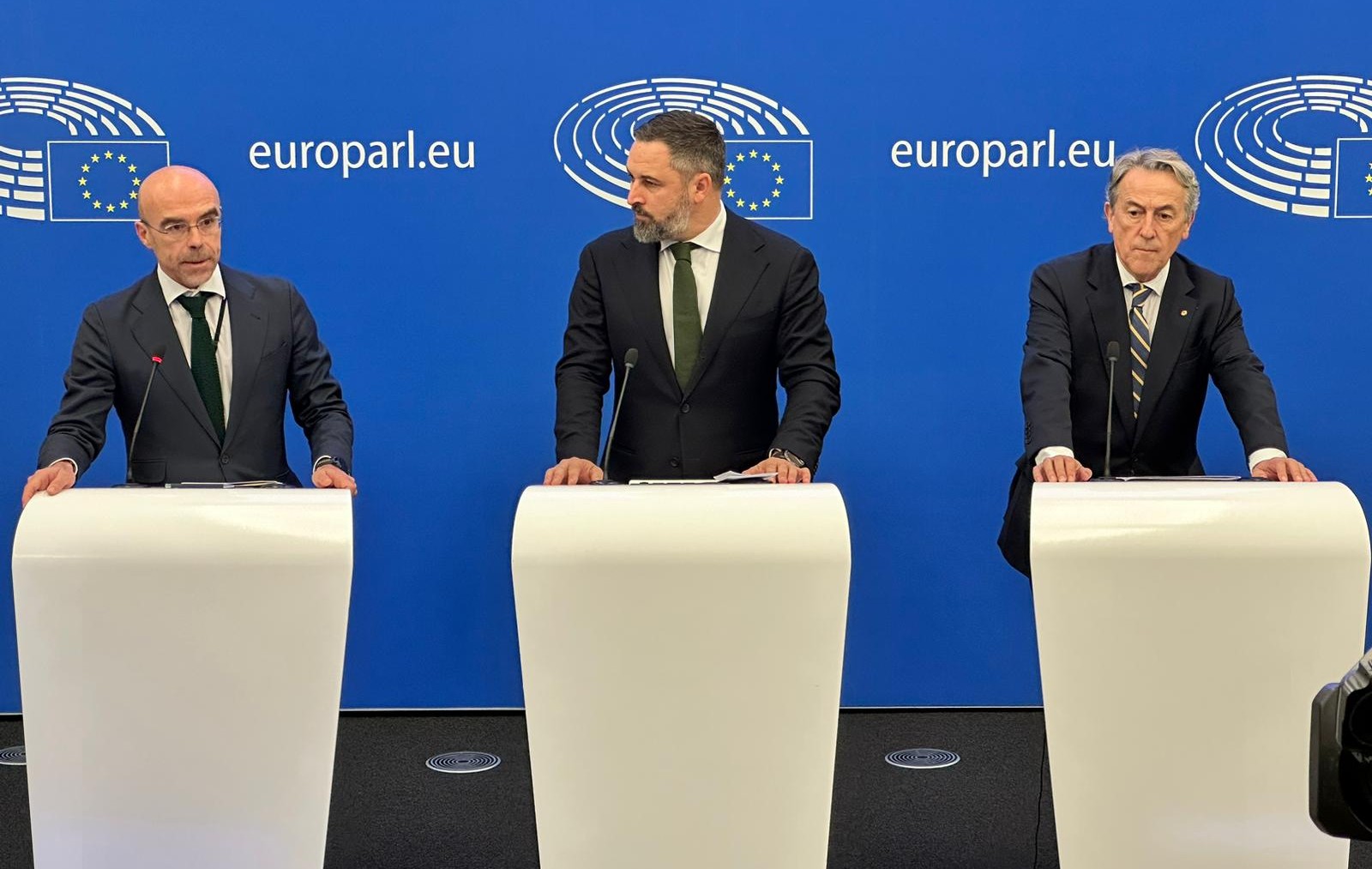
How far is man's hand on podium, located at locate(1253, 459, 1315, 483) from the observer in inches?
124

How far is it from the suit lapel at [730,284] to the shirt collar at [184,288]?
1.17m

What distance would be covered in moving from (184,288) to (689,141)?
50.5 inches

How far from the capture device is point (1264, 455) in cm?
337

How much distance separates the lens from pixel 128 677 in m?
2.91

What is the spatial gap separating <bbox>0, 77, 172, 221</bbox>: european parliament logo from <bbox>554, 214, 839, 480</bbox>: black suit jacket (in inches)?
76.8

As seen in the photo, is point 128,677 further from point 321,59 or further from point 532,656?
point 321,59

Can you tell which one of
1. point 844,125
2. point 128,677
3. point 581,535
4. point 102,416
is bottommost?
point 128,677

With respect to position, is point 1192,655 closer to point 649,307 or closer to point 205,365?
point 649,307

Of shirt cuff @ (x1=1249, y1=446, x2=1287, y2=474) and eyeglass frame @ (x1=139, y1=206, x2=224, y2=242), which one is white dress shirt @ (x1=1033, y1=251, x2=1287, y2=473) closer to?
shirt cuff @ (x1=1249, y1=446, x2=1287, y2=474)

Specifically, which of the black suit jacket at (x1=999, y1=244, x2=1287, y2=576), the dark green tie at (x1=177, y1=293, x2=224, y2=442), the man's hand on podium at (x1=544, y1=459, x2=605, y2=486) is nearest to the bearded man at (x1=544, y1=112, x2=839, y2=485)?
the man's hand on podium at (x1=544, y1=459, x2=605, y2=486)

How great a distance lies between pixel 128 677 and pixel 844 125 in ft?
9.75

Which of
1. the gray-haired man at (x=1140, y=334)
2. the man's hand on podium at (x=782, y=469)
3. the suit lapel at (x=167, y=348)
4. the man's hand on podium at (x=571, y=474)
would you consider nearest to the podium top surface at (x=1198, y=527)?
the man's hand on podium at (x=782, y=469)

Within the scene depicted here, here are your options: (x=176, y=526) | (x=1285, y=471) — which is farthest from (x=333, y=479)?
(x=1285, y=471)

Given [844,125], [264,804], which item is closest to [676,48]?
[844,125]
